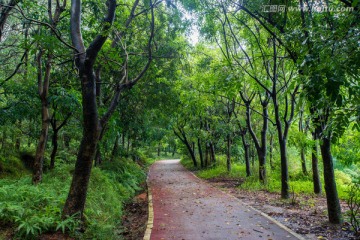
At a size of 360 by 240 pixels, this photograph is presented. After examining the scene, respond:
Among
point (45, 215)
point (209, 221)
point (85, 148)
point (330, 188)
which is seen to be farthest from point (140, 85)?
point (330, 188)

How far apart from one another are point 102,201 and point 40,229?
3.90 metres

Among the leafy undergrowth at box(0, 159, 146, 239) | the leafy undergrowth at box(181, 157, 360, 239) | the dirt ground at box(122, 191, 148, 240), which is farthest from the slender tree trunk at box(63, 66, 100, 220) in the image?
the leafy undergrowth at box(181, 157, 360, 239)

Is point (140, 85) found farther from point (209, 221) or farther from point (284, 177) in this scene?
point (209, 221)

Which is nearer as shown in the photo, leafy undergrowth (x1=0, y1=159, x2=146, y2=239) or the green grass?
leafy undergrowth (x1=0, y1=159, x2=146, y2=239)

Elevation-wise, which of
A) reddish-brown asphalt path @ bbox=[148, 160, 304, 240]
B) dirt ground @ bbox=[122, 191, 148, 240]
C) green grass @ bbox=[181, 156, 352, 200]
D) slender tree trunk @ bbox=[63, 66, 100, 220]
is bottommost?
dirt ground @ bbox=[122, 191, 148, 240]

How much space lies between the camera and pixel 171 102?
14.5 metres

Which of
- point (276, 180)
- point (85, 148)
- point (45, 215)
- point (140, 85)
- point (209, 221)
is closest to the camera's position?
point (45, 215)

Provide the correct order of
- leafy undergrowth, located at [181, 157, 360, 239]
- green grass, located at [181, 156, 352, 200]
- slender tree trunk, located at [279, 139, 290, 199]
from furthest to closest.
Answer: green grass, located at [181, 156, 352, 200] → slender tree trunk, located at [279, 139, 290, 199] → leafy undergrowth, located at [181, 157, 360, 239]

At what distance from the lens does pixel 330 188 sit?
23.6ft

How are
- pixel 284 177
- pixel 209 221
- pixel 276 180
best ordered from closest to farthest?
pixel 209 221
pixel 284 177
pixel 276 180

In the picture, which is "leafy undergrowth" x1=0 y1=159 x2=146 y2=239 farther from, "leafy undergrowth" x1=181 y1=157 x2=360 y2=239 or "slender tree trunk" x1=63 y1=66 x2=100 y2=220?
"leafy undergrowth" x1=181 y1=157 x2=360 y2=239

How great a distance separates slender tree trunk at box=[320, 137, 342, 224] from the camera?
7039 millimetres

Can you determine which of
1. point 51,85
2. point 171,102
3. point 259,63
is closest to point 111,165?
point 171,102

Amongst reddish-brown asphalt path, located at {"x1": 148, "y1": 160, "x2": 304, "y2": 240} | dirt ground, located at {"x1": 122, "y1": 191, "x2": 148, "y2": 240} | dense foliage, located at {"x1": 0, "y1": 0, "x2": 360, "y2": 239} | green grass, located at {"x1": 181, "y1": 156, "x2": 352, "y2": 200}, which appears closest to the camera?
dense foliage, located at {"x1": 0, "y1": 0, "x2": 360, "y2": 239}
